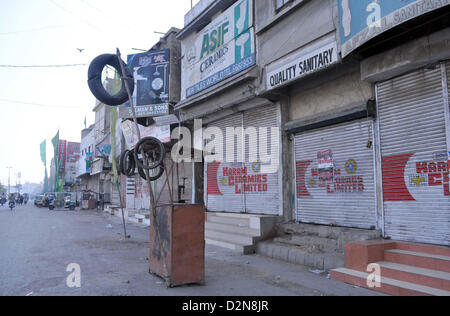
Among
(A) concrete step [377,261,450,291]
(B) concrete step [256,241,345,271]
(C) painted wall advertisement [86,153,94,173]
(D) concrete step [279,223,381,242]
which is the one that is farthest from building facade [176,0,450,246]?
(C) painted wall advertisement [86,153,94,173]

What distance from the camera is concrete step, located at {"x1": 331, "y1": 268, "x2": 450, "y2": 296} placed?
5.09 metres

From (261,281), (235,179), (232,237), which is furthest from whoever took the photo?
(235,179)

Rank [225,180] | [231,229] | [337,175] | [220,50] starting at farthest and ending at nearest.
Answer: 1. [225,180]
2. [220,50]
3. [231,229]
4. [337,175]

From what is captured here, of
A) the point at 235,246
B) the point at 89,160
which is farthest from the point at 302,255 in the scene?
the point at 89,160

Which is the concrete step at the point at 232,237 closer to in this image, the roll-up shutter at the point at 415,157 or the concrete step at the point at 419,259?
the roll-up shutter at the point at 415,157

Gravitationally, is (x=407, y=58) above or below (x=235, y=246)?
above

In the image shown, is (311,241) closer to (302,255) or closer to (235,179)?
(302,255)

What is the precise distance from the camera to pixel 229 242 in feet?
33.3

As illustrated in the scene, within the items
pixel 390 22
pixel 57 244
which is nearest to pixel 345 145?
pixel 390 22

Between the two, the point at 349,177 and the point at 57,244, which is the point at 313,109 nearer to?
the point at 349,177

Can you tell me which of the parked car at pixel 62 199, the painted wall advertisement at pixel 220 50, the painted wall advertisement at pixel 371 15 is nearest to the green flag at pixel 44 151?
the parked car at pixel 62 199

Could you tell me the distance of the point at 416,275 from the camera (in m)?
5.46

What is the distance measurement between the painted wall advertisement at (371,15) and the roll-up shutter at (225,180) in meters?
5.80

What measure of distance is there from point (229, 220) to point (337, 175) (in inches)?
174
